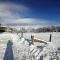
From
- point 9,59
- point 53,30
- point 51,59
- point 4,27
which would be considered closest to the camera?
point 51,59

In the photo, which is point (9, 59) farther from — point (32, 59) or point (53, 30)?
point (53, 30)

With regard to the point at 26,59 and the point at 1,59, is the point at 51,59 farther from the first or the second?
the point at 1,59

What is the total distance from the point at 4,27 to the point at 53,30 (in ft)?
103

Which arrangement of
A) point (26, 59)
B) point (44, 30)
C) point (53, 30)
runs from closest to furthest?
point (26, 59) → point (53, 30) → point (44, 30)

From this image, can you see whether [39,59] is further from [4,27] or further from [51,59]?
[4,27]

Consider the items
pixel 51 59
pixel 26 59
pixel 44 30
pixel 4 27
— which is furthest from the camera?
pixel 4 27

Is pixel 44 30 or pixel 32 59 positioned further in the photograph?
pixel 44 30

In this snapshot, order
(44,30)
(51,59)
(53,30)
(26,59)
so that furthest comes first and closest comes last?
(44,30)
(53,30)
(26,59)
(51,59)

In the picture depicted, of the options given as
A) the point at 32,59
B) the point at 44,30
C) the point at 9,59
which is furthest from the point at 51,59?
the point at 44,30

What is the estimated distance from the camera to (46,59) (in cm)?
631

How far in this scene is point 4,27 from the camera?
3730 inches

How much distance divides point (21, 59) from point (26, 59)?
0.22 metres

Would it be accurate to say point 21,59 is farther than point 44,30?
No

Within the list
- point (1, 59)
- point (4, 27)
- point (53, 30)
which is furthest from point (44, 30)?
point (1, 59)
